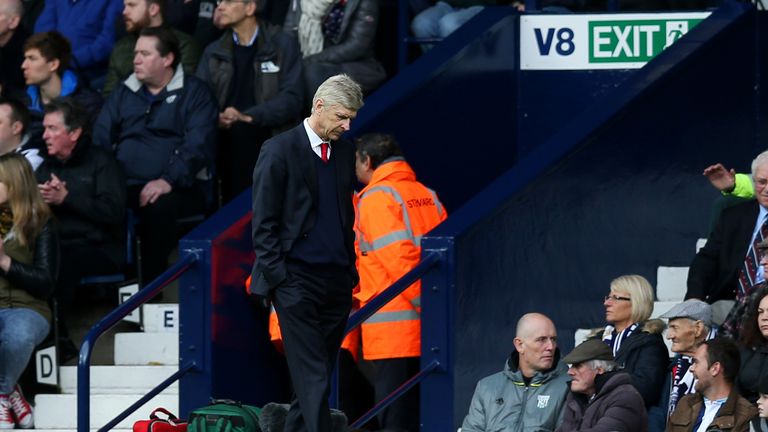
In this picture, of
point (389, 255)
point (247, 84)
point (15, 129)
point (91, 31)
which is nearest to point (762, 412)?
point (389, 255)

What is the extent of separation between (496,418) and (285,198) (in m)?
1.93

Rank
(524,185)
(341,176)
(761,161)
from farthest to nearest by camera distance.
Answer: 1. (524,185)
2. (761,161)
3. (341,176)

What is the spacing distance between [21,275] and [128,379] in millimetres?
876

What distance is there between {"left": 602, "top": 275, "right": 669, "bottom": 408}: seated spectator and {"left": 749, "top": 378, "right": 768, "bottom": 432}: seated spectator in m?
0.86

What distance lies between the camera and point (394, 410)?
1095cm

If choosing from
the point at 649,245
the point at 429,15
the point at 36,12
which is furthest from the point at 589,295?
the point at 36,12

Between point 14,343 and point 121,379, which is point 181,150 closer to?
point 121,379

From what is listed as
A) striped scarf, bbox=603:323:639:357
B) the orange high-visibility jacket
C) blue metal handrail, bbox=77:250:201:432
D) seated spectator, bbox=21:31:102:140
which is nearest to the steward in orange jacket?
the orange high-visibility jacket

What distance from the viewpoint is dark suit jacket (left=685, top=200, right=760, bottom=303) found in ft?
35.7

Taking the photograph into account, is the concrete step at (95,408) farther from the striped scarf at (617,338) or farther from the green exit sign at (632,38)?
the green exit sign at (632,38)

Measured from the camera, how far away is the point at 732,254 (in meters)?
10.9

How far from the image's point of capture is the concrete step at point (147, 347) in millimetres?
11828

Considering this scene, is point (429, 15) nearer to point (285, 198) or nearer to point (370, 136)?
point (370, 136)

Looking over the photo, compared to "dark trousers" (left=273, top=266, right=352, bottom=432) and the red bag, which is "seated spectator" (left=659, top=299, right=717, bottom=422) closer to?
"dark trousers" (left=273, top=266, right=352, bottom=432)
